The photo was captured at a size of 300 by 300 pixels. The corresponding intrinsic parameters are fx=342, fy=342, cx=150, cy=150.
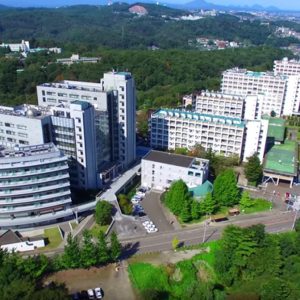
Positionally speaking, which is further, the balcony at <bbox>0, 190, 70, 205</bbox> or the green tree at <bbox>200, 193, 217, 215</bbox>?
the green tree at <bbox>200, 193, 217, 215</bbox>

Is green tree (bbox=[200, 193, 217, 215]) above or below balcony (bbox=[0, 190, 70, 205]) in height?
below

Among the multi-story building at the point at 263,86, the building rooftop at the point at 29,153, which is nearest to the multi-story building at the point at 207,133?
the building rooftop at the point at 29,153

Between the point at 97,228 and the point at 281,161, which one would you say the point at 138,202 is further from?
the point at 281,161

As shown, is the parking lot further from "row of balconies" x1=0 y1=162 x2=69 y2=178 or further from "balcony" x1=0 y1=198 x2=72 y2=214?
"row of balconies" x1=0 y1=162 x2=69 y2=178

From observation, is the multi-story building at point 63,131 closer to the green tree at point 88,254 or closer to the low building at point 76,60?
the green tree at point 88,254

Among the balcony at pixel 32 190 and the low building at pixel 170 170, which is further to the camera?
the low building at pixel 170 170

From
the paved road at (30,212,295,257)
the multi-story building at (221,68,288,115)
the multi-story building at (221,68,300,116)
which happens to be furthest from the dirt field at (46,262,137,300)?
the multi-story building at (221,68,300,116)

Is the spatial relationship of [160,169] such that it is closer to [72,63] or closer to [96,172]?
[96,172]

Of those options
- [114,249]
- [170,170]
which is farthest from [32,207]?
[170,170]
